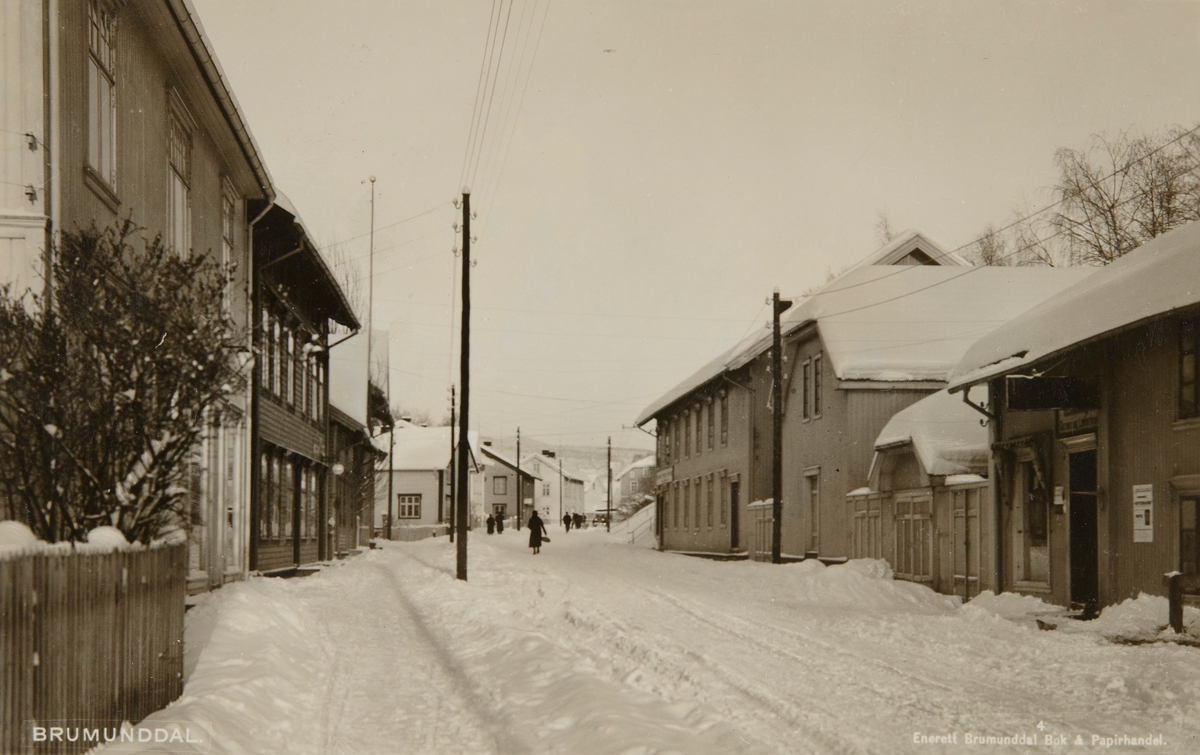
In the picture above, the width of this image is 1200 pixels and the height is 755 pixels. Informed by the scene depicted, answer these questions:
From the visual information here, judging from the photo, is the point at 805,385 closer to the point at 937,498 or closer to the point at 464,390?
the point at 937,498

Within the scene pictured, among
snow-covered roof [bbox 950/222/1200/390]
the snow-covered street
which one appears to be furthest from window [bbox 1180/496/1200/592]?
snow-covered roof [bbox 950/222/1200/390]

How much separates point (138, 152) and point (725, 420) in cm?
3047

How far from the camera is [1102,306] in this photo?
1490 cm

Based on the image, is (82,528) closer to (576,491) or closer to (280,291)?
(280,291)

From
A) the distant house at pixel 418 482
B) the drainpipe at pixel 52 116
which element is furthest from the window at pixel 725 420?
the distant house at pixel 418 482

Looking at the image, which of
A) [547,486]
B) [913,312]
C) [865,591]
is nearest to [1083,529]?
[865,591]

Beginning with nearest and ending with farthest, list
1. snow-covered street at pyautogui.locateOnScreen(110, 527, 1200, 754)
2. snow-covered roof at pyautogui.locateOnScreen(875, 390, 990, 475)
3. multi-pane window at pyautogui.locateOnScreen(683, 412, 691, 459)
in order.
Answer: snow-covered street at pyautogui.locateOnScreen(110, 527, 1200, 754) < snow-covered roof at pyautogui.locateOnScreen(875, 390, 990, 475) < multi-pane window at pyautogui.locateOnScreen(683, 412, 691, 459)

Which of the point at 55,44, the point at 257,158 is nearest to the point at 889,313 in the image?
the point at 257,158

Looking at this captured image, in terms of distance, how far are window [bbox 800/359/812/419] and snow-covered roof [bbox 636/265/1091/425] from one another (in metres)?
1.07

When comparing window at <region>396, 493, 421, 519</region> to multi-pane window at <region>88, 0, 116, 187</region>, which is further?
window at <region>396, 493, 421, 519</region>

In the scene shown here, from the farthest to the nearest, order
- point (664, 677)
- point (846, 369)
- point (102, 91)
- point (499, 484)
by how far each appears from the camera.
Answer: point (499, 484), point (846, 369), point (102, 91), point (664, 677)

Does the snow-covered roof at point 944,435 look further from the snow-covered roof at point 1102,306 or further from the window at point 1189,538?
the window at point 1189,538

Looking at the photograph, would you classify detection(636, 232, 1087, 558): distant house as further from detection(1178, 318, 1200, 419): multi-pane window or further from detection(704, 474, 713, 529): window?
detection(1178, 318, 1200, 419): multi-pane window

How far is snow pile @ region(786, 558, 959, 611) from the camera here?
19453 mm
